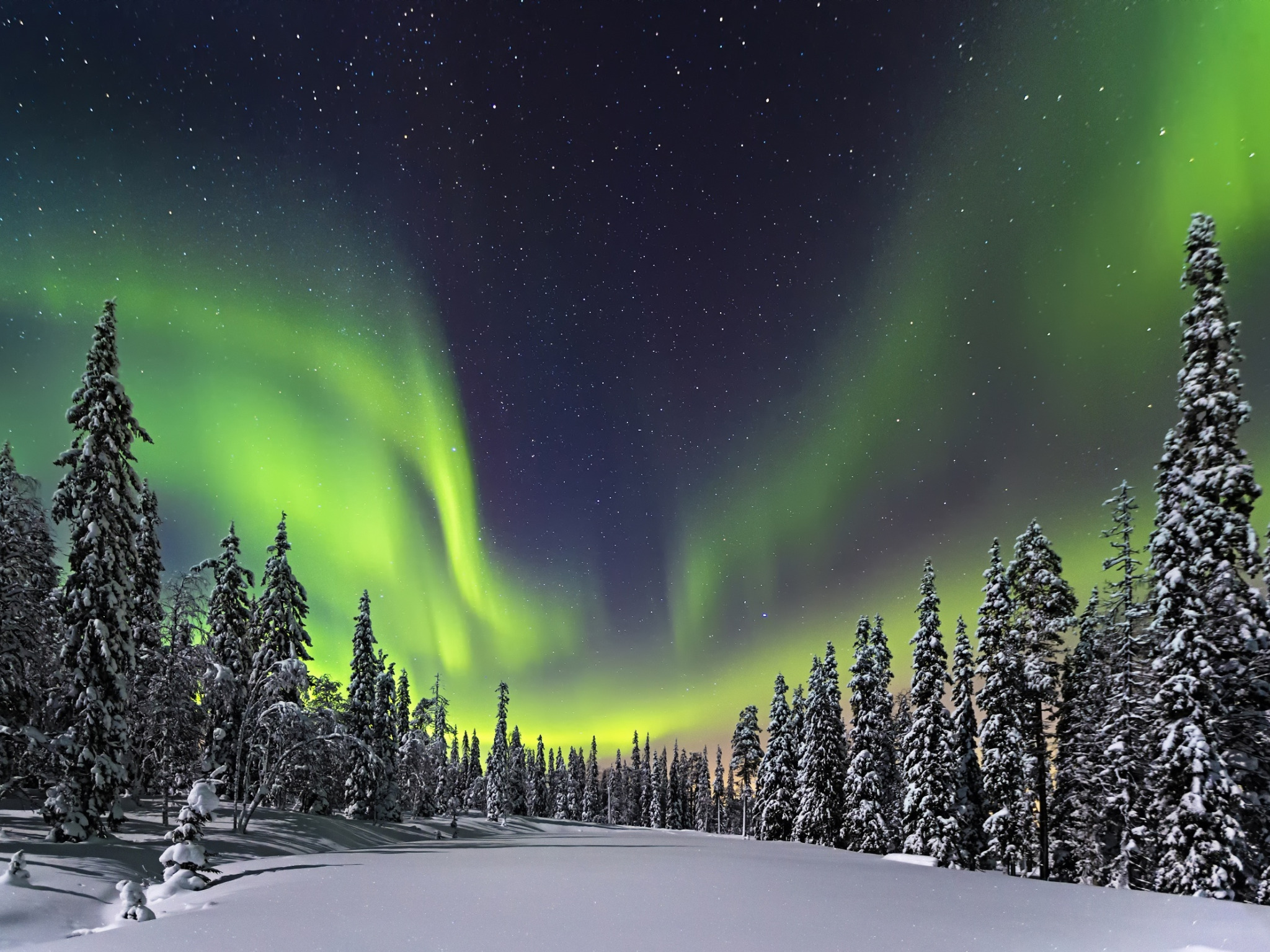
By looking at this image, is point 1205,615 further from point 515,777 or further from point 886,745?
point 515,777

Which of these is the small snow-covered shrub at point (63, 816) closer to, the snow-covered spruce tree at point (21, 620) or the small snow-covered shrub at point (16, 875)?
the snow-covered spruce tree at point (21, 620)

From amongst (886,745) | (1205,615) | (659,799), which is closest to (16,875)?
(1205,615)

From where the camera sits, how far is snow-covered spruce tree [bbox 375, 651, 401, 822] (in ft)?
165

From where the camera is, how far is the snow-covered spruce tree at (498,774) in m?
77.6

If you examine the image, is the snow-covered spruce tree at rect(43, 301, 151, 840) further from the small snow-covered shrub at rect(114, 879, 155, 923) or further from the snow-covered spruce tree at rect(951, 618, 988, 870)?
the snow-covered spruce tree at rect(951, 618, 988, 870)

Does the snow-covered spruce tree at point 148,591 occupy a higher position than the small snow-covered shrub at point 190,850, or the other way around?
the snow-covered spruce tree at point 148,591

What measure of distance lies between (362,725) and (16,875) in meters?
39.3

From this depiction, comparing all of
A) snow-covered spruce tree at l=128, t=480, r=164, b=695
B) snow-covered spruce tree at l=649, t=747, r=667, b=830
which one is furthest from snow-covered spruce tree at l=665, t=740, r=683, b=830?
snow-covered spruce tree at l=128, t=480, r=164, b=695

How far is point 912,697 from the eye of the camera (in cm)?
3606

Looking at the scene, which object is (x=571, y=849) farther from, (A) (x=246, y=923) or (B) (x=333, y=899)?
(A) (x=246, y=923)

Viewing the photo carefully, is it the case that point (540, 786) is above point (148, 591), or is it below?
below

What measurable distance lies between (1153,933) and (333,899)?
46.1 ft

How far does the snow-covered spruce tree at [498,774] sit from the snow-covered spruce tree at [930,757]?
181 feet

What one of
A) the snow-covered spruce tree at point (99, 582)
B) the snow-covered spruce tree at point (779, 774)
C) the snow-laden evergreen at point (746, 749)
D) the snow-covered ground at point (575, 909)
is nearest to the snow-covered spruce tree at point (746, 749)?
the snow-laden evergreen at point (746, 749)
